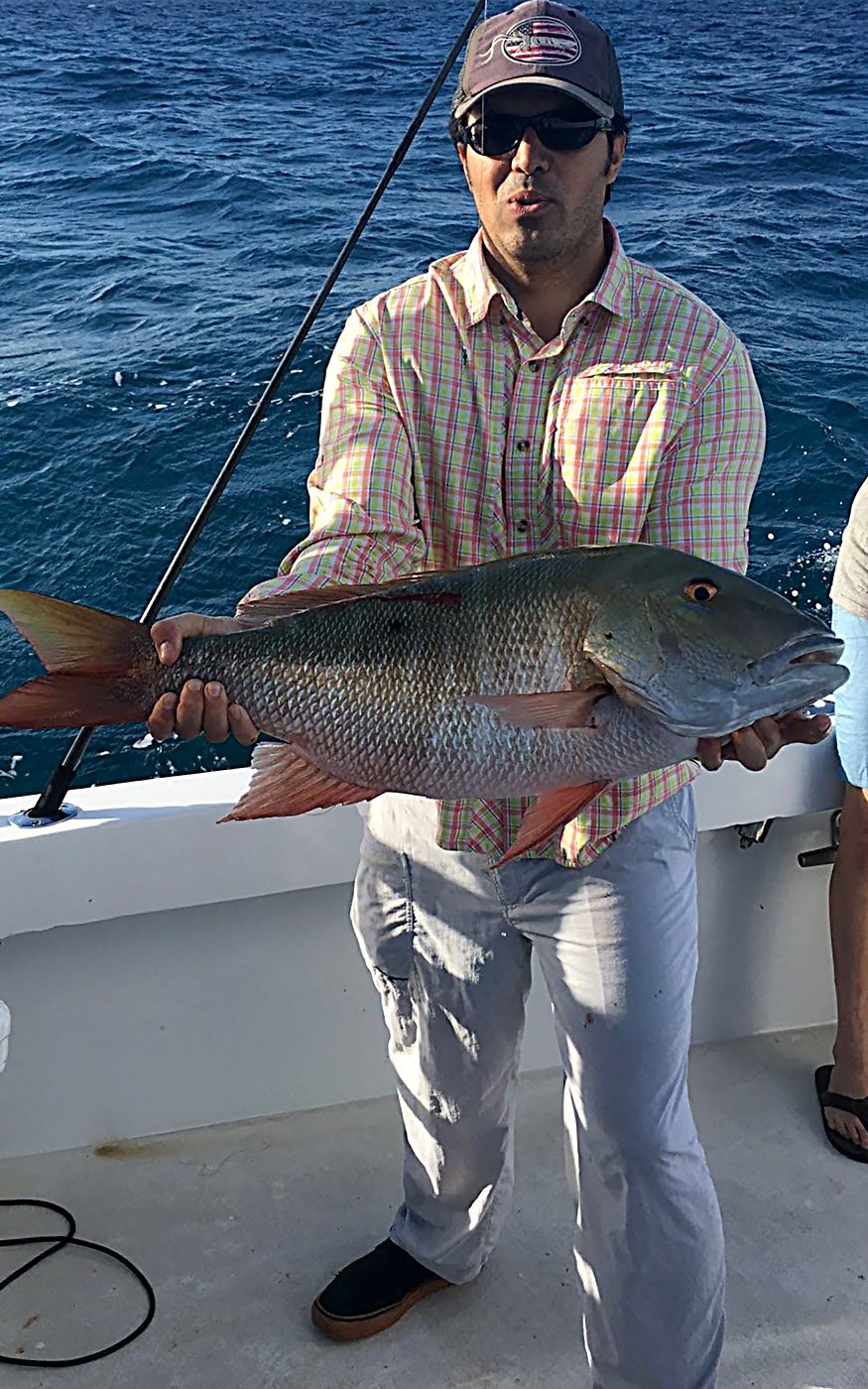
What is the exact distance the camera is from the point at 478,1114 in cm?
253

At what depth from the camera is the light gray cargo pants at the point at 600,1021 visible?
221 centimetres

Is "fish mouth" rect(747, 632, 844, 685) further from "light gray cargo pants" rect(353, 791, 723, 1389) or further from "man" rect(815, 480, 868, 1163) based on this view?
"man" rect(815, 480, 868, 1163)

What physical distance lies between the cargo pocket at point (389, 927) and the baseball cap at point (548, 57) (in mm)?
1327

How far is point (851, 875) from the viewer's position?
319cm

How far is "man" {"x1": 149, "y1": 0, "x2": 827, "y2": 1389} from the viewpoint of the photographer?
219 cm

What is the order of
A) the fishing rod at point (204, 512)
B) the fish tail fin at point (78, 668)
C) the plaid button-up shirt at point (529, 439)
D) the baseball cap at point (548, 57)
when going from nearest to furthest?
A: the fish tail fin at point (78, 668) < the baseball cap at point (548, 57) < the plaid button-up shirt at point (529, 439) < the fishing rod at point (204, 512)

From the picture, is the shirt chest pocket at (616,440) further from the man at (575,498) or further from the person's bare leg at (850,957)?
the person's bare leg at (850,957)

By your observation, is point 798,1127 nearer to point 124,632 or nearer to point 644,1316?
point 644,1316

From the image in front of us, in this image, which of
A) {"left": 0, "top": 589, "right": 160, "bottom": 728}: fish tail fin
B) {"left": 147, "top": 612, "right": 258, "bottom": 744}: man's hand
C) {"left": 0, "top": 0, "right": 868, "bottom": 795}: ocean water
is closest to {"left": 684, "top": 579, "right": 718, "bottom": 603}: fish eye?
{"left": 147, "top": 612, "right": 258, "bottom": 744}: man's hand

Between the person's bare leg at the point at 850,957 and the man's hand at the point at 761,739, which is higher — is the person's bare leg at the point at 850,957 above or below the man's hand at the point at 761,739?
below

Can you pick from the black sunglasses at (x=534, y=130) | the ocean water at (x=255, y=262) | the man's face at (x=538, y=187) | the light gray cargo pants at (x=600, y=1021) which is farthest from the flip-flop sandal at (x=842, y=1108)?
the ocean water at (x=255, y=262)

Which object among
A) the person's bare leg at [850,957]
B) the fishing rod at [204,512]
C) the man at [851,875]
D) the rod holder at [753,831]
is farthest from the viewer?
the rod holder at [753,831]

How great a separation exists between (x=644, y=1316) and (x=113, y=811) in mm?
1465

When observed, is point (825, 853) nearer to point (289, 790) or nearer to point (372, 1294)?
point (372, 1294)
